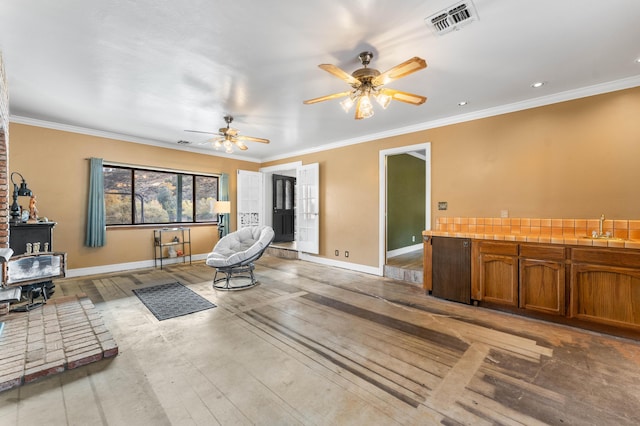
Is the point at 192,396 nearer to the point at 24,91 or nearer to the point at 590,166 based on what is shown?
the point at 24,91

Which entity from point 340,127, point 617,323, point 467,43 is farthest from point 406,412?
point 340,127

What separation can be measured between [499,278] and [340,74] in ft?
9.65

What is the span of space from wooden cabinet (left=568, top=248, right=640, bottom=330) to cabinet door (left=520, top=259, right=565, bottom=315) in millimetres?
93

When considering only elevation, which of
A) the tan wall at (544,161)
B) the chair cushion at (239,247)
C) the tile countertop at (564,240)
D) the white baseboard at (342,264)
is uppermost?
the tan wall at (544,161)

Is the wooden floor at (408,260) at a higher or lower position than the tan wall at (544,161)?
lower

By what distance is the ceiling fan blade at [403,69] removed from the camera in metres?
2.03

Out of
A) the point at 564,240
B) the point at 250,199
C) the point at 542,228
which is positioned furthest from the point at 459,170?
the point at 250,199

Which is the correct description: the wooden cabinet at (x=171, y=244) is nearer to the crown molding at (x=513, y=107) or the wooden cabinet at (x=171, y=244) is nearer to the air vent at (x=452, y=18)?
the crown molding at (x=513, y=107)

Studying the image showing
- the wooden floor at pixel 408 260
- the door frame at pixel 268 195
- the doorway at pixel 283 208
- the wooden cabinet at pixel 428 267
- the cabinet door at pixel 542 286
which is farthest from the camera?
the doorway at pixel 283 208

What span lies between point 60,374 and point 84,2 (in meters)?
2.69

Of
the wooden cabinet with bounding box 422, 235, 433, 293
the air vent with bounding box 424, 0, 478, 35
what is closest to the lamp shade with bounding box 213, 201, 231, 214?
the wooden cabinet with bounding box 422, 235, 433, 293

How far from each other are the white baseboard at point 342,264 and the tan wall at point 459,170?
89 mm

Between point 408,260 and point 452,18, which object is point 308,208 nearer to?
point 408,260

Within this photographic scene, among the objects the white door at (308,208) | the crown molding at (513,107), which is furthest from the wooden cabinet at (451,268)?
the white door at (308,208)
